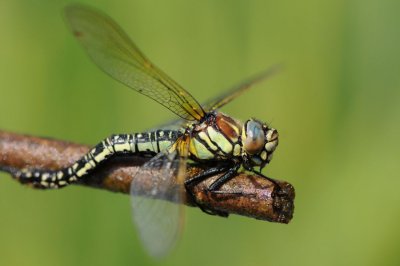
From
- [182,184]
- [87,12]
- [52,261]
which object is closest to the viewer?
[182,184]

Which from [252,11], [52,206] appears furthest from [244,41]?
[52,206]

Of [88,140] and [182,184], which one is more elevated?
[88,140]

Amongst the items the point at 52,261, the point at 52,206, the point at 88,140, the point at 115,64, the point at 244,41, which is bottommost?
the point at 52,261

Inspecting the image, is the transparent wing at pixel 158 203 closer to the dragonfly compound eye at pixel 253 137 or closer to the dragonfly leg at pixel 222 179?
the dragonfly leg at pixel 222 179

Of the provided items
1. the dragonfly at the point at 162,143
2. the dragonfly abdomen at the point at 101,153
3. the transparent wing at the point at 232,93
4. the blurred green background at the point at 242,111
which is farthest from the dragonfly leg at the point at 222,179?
the blurred green background at the point at 242,111

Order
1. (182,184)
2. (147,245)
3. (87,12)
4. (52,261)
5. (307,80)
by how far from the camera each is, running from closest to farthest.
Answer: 1. (147,245)
2. (182,184)
3. (87,12)
4. (52,261)
5. (307,80)

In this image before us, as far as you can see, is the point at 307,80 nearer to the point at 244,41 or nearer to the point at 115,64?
the point at 244,41

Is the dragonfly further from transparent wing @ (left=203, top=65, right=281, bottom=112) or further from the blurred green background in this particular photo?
the blurred green background
